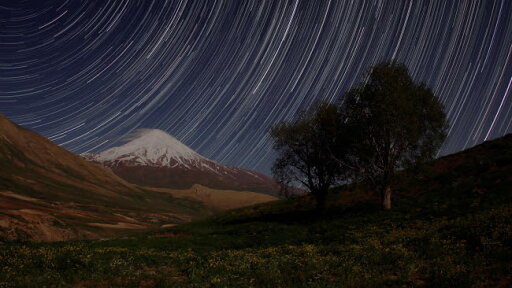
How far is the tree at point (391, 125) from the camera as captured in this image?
3036 cm

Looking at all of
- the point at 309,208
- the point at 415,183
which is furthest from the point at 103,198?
the point at 415,183

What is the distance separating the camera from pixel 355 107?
3366cm

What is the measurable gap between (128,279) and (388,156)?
89.5 ft

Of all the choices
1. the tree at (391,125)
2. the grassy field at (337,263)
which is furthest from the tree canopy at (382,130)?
the grassy field at (337,263)

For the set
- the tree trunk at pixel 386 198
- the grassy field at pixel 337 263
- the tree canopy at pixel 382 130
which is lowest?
the grassy field at pixel 337 263

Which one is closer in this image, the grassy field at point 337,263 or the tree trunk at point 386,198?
the grassy field at point 337,263

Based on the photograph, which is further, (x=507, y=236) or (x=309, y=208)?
(x=309, y=208)

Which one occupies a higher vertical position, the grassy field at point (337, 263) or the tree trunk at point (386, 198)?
the tree trunk at point (386, 198)

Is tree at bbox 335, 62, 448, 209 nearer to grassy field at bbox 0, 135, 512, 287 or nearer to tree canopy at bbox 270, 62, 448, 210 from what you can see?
tree canopy at bbox 270, 62, 448, 210

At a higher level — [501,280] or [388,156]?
[388,156]

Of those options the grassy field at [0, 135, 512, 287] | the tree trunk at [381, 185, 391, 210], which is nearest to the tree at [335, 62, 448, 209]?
the tree trunk at [381, 185, 391, 210]

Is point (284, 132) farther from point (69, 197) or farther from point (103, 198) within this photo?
point (103, 198)

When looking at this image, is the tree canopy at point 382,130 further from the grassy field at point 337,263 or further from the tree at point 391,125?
the grassy field at point 337,263

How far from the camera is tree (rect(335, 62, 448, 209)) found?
3036 cm
